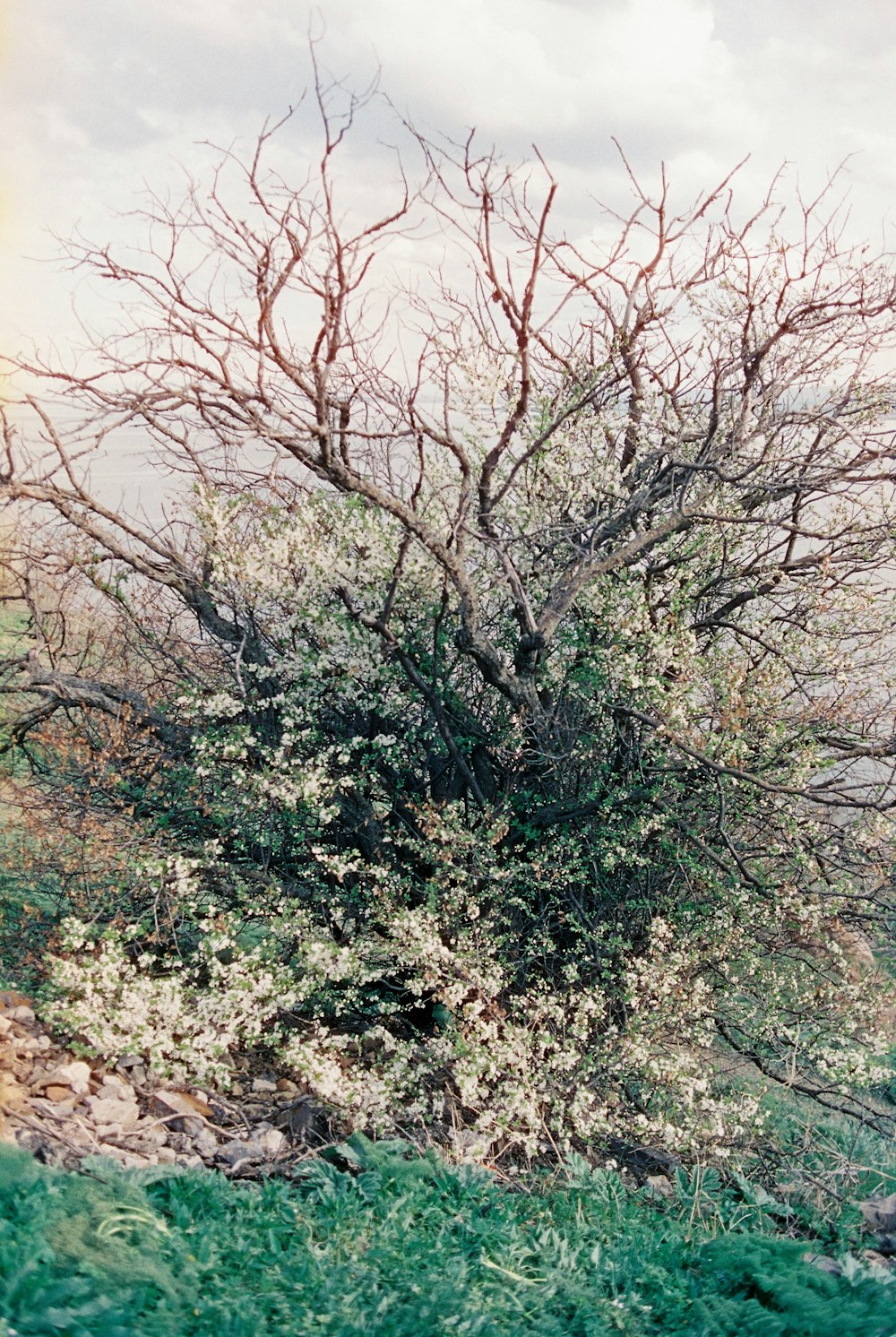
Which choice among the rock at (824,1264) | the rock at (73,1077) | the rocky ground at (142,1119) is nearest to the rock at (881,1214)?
the rocky ground at (142,1119)

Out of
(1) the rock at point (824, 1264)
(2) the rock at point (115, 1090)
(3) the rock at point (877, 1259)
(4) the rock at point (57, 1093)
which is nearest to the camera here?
(1) the rock at point (824, 1264)

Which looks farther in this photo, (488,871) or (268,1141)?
(488,871)

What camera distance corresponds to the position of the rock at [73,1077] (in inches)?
176

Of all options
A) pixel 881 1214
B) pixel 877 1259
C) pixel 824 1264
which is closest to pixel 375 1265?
pixel 824 1264

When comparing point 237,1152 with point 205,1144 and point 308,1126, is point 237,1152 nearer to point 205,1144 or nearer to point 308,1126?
point 205,1144

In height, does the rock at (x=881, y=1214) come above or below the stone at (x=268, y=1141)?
above

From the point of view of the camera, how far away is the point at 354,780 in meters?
6.08

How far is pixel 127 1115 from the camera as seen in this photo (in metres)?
4.42

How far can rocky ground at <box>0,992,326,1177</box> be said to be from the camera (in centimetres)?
393

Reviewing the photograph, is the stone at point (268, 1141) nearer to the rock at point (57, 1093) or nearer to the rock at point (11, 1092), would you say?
the rock at point (57, 1093)

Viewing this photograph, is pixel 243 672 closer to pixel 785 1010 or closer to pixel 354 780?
pixel 354 780

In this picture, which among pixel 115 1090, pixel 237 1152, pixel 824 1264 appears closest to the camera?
pixel 824 1264

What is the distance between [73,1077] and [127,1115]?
0.32 meters

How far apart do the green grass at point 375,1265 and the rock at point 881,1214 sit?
991 millimetres
